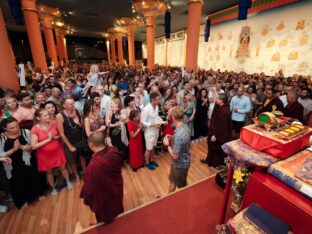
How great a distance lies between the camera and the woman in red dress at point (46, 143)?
2.51 meters

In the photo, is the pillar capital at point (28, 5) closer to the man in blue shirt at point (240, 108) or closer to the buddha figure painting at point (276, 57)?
the man in blue shirt at point (240, 108)

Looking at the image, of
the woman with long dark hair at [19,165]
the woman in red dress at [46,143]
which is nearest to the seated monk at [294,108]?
the woman in red dress at [46,143]

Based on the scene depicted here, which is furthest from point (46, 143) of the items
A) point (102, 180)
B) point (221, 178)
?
point (221, 178)

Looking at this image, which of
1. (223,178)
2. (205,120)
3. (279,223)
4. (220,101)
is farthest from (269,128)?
(205,120)

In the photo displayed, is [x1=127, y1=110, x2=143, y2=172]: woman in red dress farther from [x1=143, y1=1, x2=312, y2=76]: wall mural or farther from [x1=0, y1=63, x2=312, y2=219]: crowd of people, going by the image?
[x1=143, y1=1, x2=312, y2=76]: wall mural

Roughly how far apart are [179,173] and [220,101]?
165 centimetres

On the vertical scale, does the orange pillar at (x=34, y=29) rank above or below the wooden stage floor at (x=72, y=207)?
above

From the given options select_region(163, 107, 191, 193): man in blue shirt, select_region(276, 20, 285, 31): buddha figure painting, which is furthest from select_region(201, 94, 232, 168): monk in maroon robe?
select_region(276, 20, 285, 31): buddha figure painting

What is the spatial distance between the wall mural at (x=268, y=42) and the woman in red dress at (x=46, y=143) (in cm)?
1020

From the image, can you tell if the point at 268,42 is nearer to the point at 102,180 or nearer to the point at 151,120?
the point at 151,120

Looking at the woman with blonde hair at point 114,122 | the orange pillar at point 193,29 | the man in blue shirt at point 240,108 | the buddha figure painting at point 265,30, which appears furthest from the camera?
the buddha figure painting at point 265,30

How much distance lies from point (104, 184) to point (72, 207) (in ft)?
4.63

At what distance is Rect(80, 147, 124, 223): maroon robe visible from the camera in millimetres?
1739

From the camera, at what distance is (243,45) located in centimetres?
1069
